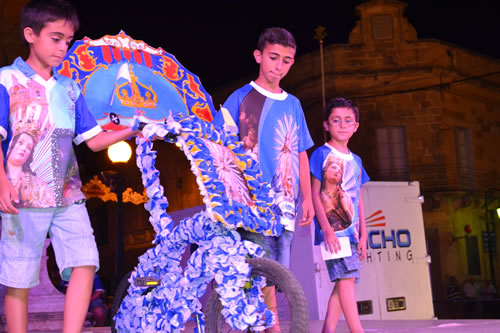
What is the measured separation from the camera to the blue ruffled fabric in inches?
147

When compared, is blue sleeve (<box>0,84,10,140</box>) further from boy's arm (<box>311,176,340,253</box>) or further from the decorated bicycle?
boy's arm (<box>311,176,340,253</box>)

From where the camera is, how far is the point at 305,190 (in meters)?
4.91

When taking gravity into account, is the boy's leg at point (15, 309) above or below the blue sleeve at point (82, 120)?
below

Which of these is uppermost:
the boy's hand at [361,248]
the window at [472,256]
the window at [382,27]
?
the window at [382,27]

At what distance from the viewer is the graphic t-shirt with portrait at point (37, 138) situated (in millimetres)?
3580

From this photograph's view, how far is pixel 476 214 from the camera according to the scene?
27875 millimetres

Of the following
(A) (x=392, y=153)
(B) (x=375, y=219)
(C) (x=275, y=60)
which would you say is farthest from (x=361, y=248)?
(A) (x=392, y=153)

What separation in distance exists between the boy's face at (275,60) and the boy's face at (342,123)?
0.72 metres

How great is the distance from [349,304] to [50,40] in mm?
2799

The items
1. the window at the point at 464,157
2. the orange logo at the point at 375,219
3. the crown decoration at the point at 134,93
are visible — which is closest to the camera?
the crown decoration at the point at 134,93

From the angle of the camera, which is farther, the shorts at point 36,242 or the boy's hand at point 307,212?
the boy's hand at point 307,212

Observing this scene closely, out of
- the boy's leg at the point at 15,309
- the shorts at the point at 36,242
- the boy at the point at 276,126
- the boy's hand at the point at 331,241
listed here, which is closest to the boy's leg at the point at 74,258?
the shorts at the point at 36,242

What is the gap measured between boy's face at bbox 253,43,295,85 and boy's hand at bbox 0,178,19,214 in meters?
2.07

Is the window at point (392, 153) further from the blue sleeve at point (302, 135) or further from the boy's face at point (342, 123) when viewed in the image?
the blue sleeve at point (302, 135)
